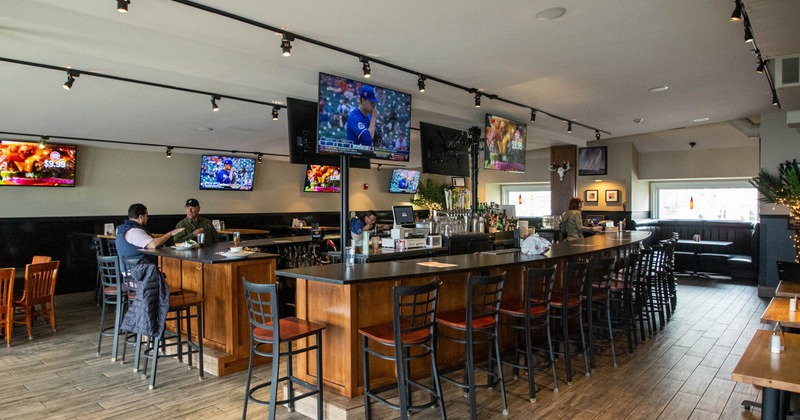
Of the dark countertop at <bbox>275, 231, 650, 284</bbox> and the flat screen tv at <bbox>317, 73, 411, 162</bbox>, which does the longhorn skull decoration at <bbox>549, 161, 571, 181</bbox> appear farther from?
the flat screen tv at <bbox>317, 73, 411, 162</bbox>

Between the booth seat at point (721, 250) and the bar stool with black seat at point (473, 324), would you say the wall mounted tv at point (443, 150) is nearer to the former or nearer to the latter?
the bar stool with black seat at point (473, 324)

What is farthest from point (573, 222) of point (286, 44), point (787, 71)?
point (286, 44)

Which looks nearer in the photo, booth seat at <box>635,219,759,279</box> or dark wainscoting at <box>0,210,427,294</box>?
dark wainscoting at <box>0,210,427,294</box>

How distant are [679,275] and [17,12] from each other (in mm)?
12134

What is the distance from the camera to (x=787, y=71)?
17.9 feet

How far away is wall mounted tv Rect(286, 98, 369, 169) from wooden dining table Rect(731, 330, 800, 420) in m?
4.04

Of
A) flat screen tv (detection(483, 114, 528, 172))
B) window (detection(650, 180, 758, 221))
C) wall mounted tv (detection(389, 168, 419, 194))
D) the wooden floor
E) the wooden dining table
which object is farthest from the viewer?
wall mounted tv (detection(389, 168, 419, 194))

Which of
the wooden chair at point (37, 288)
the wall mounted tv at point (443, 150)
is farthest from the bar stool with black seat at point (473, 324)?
the wooden chair at point (37, 288)

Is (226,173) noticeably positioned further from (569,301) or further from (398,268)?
(569,301)

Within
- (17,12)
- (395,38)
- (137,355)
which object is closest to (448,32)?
(395,38)

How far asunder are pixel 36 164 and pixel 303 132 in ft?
18.6

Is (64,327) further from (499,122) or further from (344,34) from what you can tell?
(499,122)

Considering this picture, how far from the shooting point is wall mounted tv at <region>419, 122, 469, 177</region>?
22.2ft

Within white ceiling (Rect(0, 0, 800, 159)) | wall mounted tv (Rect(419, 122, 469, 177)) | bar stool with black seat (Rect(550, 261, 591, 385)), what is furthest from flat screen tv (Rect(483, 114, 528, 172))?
bar stool with black seat (Rect(550, 261, 591, 385))
